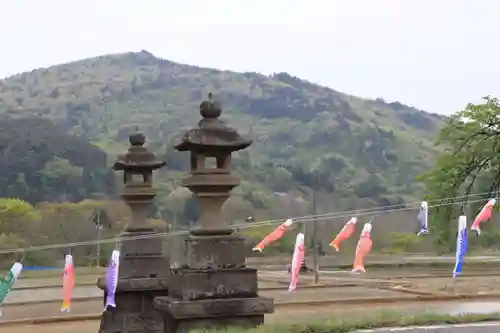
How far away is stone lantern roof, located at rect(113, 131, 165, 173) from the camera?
1209 centimetres

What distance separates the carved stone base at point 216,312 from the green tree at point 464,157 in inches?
245

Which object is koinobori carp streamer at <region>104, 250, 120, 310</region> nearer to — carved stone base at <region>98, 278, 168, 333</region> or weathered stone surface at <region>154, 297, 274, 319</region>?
carved stone base at <region>98, 278, 168, 333</region>

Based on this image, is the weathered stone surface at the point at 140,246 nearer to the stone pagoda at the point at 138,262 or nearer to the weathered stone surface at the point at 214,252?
the stone pagoda at the point at 138,262

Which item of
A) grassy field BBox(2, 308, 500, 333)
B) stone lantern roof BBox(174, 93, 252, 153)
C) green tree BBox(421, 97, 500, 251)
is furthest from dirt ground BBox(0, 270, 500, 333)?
grassy field BBox(2, 308, 500, 333)

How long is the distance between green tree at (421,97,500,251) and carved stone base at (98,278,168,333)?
20.4ft

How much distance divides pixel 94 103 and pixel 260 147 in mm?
45166

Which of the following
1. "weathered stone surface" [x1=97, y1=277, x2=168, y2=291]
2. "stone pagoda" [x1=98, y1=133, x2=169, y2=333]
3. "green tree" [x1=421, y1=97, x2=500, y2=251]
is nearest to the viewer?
"weathered stone surface" [x1=97, y1=277, x2=168, y2=291]

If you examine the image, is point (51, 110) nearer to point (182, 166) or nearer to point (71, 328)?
point (182, 166)

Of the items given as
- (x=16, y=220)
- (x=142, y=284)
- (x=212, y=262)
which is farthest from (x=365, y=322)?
(x=16, y=220)

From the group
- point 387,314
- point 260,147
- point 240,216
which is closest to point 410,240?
point 240,216

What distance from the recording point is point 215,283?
9031mm

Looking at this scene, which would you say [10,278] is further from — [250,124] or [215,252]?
[250,124]

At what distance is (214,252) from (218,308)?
740 millimetres

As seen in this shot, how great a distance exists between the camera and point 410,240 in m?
44.1
